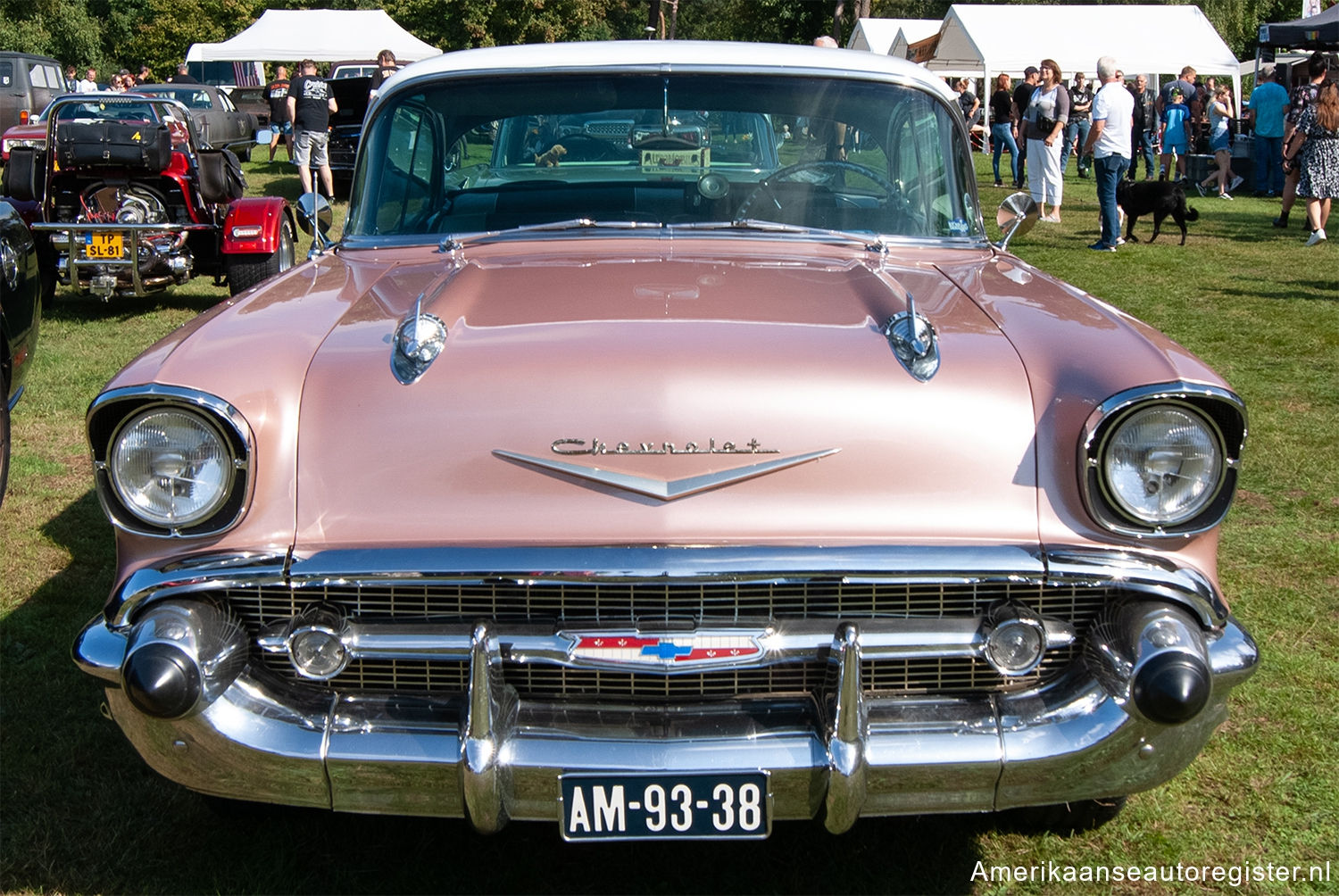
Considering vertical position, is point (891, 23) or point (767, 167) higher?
point (891, 23)

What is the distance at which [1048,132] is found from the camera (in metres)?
A: 12.6

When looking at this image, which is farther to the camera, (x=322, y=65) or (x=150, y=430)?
(x=322, y=65)

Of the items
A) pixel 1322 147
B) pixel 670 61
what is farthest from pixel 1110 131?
pixel 670 61

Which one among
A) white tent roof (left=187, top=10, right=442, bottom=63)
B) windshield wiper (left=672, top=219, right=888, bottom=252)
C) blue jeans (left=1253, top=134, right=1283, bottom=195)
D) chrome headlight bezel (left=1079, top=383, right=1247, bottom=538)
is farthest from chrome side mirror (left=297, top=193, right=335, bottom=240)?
white tent roof (left=187, top=10, right=442, bottom=63)

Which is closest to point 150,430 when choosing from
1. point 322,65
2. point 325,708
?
point 325,708

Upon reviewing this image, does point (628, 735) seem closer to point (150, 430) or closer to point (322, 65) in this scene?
point (150, 430)

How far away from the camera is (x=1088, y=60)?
23.2 m

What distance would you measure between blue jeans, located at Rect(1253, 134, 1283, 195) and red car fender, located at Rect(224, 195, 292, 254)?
13842 mm

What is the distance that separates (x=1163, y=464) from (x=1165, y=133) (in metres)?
16.8

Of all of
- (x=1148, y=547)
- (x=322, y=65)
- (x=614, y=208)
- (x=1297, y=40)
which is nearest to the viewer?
(x=1148, y=547)

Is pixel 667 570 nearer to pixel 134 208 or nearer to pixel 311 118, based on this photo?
pixel 134 208

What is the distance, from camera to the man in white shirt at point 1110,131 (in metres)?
11.4

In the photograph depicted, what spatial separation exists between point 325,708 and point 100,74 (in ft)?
169

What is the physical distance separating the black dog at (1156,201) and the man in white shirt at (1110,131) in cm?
37
